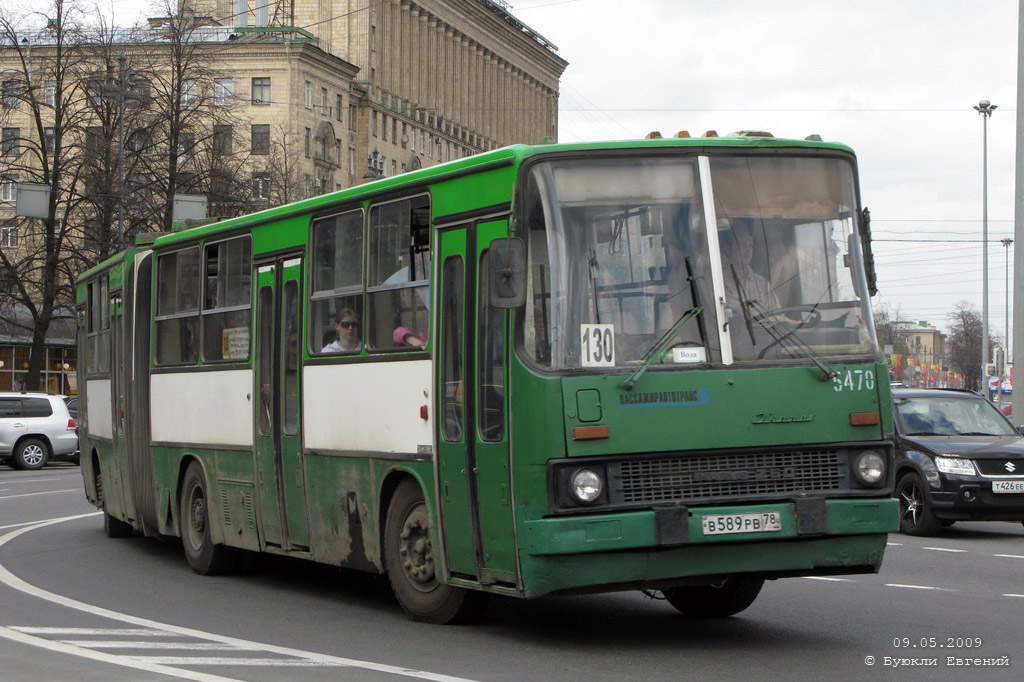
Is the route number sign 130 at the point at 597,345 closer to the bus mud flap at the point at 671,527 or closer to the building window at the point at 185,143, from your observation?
the bus mud flap at the point at 671,527

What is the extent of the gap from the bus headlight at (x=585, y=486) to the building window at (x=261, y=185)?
41.6 meters

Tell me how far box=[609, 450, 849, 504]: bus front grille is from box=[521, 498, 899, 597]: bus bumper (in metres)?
0.12

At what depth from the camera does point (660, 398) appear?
9.19m

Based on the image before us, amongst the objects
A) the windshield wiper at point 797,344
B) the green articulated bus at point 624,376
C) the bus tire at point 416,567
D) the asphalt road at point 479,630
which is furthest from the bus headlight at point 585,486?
the bus tire at point 416,567

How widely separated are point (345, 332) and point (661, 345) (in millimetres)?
3255

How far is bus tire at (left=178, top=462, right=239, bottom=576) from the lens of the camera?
14.7 meters

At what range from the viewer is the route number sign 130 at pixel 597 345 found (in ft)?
30.2

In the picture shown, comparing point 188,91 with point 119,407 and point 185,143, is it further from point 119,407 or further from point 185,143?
point 119,407

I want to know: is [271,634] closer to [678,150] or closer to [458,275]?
[458,275]

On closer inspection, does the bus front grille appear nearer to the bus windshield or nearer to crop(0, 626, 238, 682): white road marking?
the bus windshield

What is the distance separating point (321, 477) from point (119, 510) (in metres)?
6.16

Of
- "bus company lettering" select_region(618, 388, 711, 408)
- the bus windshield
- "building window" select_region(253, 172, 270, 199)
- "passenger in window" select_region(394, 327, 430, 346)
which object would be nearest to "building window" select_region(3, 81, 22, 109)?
"building window" select_region(253, 172, 270, 199)

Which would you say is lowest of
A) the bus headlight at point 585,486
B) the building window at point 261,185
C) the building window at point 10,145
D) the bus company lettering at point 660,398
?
the bus headlight at point 585,486

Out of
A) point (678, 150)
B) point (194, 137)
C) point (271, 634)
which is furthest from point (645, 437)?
point (194, 137)
